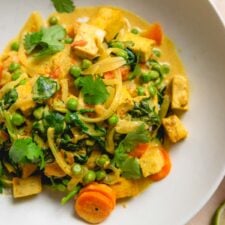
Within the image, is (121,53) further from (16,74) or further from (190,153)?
(190,153)

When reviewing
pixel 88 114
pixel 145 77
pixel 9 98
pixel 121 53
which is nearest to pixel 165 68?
pixel 145 77

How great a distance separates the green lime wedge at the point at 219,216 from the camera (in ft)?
15.4

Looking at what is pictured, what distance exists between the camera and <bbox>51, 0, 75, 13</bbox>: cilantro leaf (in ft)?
15.3

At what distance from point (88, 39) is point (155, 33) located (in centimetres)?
62

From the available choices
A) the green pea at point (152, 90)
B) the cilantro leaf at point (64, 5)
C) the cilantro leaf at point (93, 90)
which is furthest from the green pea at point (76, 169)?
the cilantro leaf at point (64, 5)

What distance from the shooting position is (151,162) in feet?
14.3

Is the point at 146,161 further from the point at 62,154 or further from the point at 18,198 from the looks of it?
the point at 18,198

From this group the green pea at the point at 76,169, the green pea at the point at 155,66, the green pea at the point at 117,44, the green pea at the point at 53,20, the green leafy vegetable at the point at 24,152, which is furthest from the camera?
the green pea at the point at 53,20

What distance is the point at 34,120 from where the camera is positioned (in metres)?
4.40

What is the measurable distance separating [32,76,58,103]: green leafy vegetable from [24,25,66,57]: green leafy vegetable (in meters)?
0.30

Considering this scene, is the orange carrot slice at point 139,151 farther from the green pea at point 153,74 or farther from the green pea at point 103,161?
the green pea at point 153,74

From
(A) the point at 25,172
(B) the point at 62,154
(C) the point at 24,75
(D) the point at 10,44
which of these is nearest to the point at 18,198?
(A) the point at 25,172

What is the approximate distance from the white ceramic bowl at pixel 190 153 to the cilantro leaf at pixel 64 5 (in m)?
0.72

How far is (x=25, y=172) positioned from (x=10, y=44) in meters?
1.11
